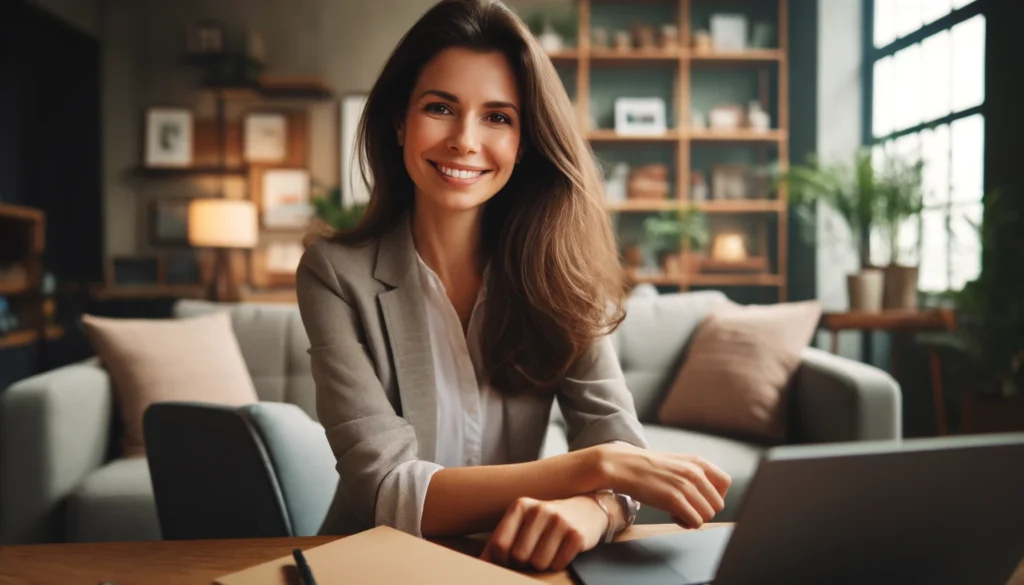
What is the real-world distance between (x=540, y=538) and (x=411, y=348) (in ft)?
1.50

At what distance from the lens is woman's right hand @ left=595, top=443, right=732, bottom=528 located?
2.55 feet

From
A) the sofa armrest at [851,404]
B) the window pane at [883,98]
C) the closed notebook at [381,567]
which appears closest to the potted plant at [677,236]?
the window pane at [883,98]

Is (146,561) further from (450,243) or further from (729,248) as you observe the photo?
(729,248)

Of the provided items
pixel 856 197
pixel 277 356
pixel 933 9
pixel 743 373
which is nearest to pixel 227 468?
pixel 277 356

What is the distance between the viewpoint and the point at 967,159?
3.69 metres

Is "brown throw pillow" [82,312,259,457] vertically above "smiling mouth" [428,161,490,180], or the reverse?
"smiling mouth" [428,161,490,180]

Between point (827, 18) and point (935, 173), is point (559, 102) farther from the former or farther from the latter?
point (827, 18)

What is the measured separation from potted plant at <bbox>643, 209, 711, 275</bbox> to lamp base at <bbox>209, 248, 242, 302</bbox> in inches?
111

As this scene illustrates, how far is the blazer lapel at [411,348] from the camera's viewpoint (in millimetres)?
1072

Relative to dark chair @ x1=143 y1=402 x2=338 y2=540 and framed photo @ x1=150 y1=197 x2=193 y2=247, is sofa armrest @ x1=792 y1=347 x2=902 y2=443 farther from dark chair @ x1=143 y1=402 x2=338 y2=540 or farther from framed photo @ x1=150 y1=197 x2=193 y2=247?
framed photo @ x1=150 y1=197 x2=193 y2=247

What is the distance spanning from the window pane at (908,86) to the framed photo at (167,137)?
17.1 feet

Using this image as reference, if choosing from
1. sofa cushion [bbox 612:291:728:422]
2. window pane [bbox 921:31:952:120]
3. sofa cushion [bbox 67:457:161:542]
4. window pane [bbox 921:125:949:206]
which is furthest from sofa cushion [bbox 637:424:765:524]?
window pane [bbox 921:31:952:120]

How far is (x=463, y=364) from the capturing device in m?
1.19

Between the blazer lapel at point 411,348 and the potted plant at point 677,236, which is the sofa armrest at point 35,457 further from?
the potted plant at point 677,236
